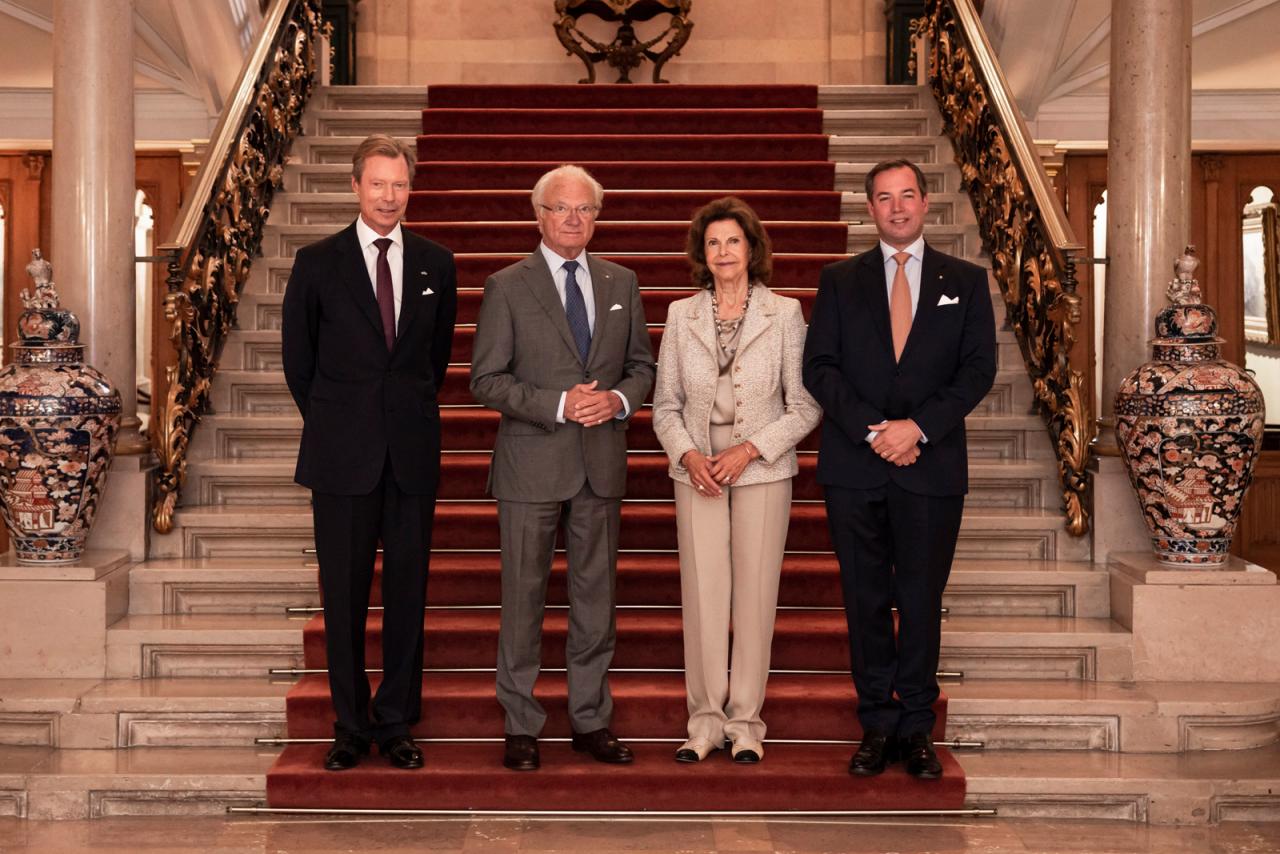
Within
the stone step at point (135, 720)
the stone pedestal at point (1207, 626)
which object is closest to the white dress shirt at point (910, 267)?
the stone pedestal at point (1207, 626)

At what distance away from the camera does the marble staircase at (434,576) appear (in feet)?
14.0

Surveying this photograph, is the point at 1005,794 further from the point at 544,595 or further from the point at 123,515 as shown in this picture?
the point at 123,515

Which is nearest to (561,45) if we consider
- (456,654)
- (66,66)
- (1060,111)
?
(1060,111)

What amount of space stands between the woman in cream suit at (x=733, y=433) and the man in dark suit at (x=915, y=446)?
0.39 feet

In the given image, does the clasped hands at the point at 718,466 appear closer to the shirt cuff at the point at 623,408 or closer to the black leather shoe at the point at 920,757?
the shirt cuff at the point at 623,408

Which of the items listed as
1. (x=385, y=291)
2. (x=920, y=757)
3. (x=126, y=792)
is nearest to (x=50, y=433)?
(x=126, y=792)

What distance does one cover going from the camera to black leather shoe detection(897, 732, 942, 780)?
419 centimetres

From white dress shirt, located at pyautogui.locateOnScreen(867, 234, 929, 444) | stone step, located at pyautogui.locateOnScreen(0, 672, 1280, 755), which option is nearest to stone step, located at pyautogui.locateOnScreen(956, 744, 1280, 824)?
stone step, located at pyautogui.locateOnScreen(0, 672, 1280, 755)

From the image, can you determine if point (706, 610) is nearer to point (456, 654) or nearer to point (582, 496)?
point (582, 496)

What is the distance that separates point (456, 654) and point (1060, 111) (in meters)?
5.78

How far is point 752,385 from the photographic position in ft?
13.7

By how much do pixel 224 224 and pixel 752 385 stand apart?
302 centimetres

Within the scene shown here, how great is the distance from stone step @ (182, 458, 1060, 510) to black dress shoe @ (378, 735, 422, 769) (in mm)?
1451

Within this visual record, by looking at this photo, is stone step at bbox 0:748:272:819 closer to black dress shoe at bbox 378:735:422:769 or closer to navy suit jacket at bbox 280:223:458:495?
black dress shoe at bbox 378:735:422:769
